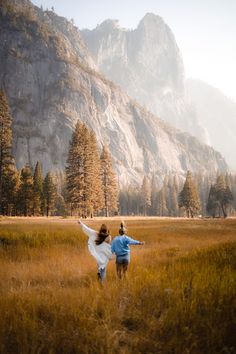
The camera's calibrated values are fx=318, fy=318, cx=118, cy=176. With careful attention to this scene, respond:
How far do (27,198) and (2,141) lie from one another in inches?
809

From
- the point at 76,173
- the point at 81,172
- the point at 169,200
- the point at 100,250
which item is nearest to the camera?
the point at 100,250

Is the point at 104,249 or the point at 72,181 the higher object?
the point at 72,181

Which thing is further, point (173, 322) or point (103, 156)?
point (103, 156)

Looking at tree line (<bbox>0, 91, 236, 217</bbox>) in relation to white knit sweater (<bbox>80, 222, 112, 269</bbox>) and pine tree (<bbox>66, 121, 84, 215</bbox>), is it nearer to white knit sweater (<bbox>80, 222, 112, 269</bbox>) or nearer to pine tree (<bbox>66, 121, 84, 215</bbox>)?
pine tree (<bbox>66, 121, 84, 215</bbox>)

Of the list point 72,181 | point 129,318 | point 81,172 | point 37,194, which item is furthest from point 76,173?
point 129,318

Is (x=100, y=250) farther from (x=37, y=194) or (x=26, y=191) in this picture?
(x=37, y=194)

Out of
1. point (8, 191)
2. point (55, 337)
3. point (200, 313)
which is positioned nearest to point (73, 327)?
point (55, 337)

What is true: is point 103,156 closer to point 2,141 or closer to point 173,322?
point 2,141

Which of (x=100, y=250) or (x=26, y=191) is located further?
(x=26, y=191)

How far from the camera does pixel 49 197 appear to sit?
66938 mm

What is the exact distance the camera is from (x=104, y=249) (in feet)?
27.2

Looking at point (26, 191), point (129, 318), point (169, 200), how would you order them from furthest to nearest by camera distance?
point (169, 200) < point (26, 191) < point (129, 318)

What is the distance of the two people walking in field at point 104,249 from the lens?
813 centimetres

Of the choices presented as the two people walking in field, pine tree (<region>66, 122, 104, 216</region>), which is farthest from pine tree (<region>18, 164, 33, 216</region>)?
the two people walking in field
